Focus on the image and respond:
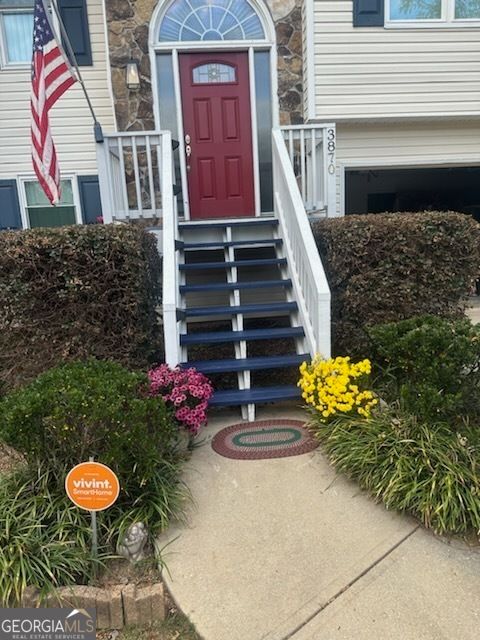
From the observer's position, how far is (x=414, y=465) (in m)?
2.49

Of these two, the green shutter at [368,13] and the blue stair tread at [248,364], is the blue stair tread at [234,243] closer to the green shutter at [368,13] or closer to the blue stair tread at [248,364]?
the blue stair tread at [248,364]

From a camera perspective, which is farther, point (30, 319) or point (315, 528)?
point (30, 319)

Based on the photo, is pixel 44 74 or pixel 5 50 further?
pixel 5 50

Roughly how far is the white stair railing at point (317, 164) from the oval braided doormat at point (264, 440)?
9.08 feet

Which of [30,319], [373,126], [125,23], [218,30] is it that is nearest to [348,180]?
[373,126]

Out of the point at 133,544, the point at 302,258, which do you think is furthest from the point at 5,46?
the point at 133,544

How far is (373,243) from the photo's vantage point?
3.96 metres

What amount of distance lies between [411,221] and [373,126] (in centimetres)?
282

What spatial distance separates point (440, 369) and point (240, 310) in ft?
6.01

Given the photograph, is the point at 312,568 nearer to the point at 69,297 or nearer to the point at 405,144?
the point at 69,297

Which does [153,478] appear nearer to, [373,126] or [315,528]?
[315,528]

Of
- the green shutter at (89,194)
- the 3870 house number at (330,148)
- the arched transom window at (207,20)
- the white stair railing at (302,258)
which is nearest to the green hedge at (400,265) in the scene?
the white stair railing at (302,258)

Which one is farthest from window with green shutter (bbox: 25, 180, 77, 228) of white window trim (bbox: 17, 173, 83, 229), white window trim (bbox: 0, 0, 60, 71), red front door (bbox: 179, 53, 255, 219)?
red front door (bbox: 179, 53, 255, 219)

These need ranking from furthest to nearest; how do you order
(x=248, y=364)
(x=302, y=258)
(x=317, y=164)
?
1. (x=317, y=164)
2. (x=302, y=258)
3. (x=248, y=364)
